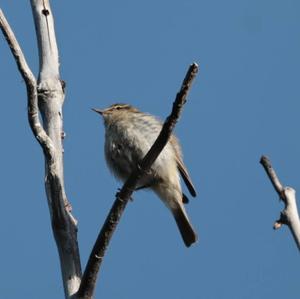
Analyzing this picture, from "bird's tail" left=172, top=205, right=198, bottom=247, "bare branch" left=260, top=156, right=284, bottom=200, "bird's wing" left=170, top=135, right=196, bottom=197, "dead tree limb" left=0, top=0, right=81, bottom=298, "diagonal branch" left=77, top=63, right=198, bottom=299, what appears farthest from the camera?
"bird's tail" left=172, top=205, right=198, bottom=247

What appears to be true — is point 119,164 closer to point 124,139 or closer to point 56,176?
point 124,139

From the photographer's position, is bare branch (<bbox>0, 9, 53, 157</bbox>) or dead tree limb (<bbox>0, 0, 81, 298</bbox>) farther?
bare branch (<bbox>0, 9, 53, 157</bbox>)

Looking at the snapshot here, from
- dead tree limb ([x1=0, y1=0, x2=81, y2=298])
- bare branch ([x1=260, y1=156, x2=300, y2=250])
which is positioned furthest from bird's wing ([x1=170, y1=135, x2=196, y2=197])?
bare branch ([x1=260, y1=156, x2=300, y2=250])

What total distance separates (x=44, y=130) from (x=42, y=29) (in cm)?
94

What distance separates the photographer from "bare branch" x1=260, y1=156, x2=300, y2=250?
3.69m

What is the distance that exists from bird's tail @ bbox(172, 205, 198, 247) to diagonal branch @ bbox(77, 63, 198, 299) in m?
3.68

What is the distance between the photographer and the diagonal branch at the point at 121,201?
176 inches

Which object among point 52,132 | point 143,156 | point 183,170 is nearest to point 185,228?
point 183,170

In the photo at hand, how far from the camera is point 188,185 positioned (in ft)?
27.6

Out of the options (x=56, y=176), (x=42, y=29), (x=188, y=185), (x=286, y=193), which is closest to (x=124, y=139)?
(x=188, y=185)

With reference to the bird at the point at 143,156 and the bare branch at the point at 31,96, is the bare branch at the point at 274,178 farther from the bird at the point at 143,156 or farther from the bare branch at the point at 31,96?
the bird at the point at 143,156

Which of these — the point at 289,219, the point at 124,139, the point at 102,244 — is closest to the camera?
the point at 289,219

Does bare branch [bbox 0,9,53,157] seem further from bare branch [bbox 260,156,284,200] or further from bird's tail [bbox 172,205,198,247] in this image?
bird's tail [bbox 172,205,198,247]

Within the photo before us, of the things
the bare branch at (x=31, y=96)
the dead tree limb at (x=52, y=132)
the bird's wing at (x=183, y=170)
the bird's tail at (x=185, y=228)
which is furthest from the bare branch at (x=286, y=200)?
the bird's tail at (x=185, y=228)
